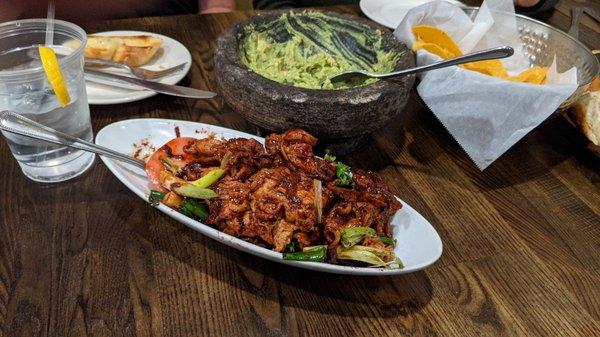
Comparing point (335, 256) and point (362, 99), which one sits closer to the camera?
point (335, 256)

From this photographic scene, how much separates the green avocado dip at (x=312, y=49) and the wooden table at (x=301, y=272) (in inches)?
10.3

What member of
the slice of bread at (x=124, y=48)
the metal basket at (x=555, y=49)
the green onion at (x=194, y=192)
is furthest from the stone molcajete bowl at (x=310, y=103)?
the metal basket at (x=555, y=49)

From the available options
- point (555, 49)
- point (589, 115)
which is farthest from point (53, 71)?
point (555, 49)

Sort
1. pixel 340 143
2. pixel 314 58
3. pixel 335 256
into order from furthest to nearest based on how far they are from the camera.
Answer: pixel 314 58
pixel 340 143
pixel 335 256

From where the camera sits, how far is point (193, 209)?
2.97 ft

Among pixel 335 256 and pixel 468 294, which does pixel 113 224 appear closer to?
pixel 335 256

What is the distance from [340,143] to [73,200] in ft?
2.17

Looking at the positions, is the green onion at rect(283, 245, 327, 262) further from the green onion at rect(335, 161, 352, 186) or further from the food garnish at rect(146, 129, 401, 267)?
the green onion at rect(335, 161, 352, 186)

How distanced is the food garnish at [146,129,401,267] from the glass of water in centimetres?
25

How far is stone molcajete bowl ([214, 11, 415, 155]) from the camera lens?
3.46 ft

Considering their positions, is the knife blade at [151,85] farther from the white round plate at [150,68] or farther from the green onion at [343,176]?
the green onion at [343,176]

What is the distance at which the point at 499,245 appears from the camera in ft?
3.45

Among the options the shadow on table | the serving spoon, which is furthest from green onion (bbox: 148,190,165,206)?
the serving spoon

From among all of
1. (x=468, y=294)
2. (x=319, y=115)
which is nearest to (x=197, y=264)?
(x=319, y=115)
